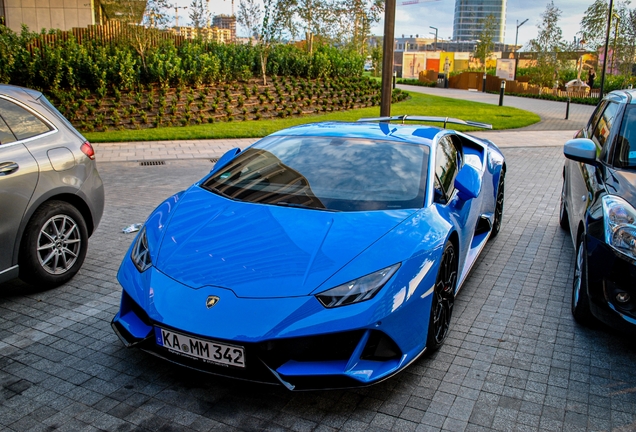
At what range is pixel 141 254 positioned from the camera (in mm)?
3754

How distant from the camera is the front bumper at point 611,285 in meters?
3.69

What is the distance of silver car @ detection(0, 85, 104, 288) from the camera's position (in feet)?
15.0

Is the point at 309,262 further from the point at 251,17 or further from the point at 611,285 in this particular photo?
the point at 251,17

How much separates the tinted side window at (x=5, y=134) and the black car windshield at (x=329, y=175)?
5.34 ft

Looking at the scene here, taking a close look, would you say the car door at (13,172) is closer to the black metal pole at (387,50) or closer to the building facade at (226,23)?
the black metal pole at (387,50)

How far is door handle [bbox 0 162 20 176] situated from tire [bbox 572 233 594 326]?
4.25 m

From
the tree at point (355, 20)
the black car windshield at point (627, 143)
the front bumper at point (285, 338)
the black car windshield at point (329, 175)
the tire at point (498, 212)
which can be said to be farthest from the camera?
the tree at point (355, 20)

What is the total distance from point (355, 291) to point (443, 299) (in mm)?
967

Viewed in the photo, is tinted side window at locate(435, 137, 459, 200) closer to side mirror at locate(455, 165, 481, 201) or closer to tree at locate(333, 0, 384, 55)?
side mirror at locate(455, 165, 481, 201)

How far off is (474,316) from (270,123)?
12694 millimetres

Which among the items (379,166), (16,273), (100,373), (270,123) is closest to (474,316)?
(379,166)

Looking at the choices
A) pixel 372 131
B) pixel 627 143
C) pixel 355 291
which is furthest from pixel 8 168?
pixel 627 143

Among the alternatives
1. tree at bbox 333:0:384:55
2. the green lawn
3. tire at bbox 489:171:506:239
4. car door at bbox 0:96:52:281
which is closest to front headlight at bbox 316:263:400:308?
car door at bbox 0:96:52:281

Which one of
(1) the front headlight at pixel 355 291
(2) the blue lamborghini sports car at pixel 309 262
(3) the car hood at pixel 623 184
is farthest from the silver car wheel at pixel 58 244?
(3) the car hood at pixel 623 184
